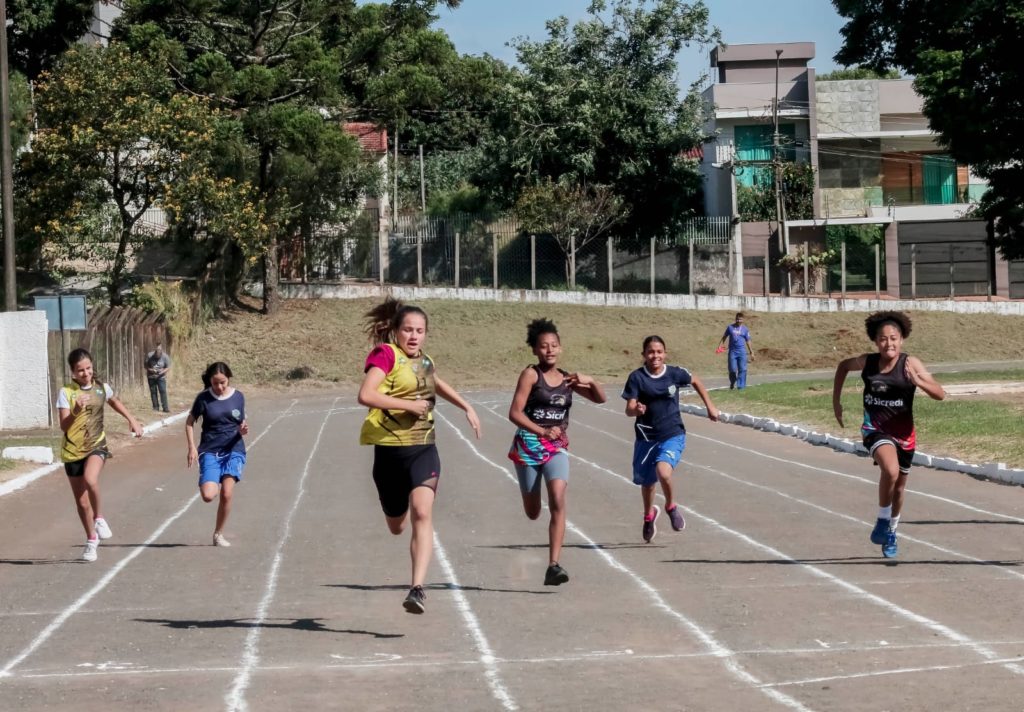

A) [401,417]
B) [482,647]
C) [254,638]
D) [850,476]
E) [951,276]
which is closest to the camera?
[482,647]

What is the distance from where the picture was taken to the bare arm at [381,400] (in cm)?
835

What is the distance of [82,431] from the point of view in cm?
1234

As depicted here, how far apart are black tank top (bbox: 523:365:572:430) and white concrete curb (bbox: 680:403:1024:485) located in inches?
315

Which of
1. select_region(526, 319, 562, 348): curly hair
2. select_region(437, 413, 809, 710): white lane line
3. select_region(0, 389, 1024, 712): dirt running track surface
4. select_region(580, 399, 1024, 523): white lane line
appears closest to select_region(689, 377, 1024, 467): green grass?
select_region(580, 399, 1024, 523): white lane line

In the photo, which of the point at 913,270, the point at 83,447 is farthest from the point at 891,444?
the point at 913,270

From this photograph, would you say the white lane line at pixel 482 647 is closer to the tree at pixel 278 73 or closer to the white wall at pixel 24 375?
the white wall at pixel 24 375

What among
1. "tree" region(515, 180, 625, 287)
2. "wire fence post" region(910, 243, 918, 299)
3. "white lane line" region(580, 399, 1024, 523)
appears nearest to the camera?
"white lane line" region(580, 399, 1024, 523)

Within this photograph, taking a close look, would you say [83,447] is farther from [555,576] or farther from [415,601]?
[415,601]

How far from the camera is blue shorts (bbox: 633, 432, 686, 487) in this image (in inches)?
470

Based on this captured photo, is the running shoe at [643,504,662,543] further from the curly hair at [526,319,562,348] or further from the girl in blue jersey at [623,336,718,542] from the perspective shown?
the curly hair at [526,319,562,348]

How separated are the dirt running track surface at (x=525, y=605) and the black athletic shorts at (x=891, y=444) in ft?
2.30

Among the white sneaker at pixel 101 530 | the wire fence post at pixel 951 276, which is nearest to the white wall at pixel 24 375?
the white sneaker at pixel 101 530

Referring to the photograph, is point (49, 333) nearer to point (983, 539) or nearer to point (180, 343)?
point (180, 343)

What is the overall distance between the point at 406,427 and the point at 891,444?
13.5 ft
